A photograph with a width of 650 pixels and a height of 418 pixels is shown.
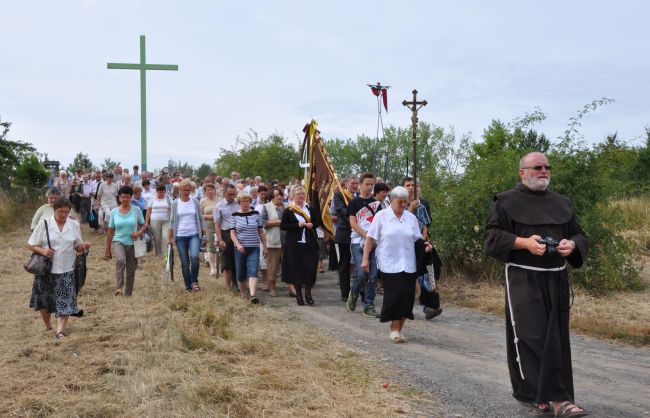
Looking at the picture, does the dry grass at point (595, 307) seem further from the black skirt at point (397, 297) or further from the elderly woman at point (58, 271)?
the elderly woman at point (58, 271)

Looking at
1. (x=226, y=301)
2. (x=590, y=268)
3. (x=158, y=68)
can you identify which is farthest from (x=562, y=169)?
(x=158, y=68)

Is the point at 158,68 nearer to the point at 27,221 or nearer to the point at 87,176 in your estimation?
the point at 87,176

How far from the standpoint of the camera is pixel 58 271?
8391mm

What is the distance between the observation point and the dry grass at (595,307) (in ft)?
29.4

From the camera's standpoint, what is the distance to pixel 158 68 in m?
21.0

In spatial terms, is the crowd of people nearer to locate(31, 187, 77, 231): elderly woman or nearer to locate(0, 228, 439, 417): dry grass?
locate(31, 187, 77, 231): elderly woman

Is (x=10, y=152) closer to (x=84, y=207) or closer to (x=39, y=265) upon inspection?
(x=84, y=207)

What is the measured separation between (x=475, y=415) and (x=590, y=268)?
7.09 meters

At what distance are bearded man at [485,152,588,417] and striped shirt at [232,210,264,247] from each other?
5.87m

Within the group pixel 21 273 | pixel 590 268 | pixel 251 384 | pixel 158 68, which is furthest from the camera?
pixel 158 68

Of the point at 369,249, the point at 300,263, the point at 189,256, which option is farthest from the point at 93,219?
the point at 369,249

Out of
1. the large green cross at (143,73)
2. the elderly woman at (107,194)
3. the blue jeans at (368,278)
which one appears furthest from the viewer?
the large green cross at (143,73)

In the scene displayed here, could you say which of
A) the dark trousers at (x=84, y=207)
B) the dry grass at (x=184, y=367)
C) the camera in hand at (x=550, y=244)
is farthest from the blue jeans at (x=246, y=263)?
the dark trousers at (x=84, y=207)

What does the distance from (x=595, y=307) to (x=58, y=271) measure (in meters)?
7.37
